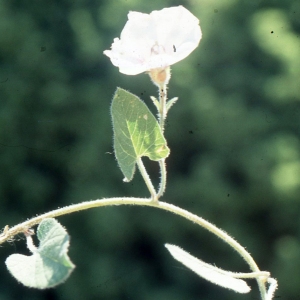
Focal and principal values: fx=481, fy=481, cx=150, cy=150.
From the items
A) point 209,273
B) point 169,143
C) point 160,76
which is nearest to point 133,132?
point 160,76

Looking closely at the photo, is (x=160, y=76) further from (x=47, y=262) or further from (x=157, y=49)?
(x=47, y=262)

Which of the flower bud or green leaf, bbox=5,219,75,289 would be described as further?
the flower bud

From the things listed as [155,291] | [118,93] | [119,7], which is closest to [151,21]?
[118,93]

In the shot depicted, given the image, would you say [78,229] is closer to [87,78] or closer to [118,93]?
[87,78]

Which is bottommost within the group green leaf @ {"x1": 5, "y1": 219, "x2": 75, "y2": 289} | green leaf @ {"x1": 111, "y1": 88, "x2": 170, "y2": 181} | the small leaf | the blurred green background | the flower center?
green leaf @ {"x1": 5, "y1": 219, "x2": 75, "y2": 289}

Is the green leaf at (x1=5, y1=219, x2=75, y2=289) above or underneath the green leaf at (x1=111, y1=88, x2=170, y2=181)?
underneath

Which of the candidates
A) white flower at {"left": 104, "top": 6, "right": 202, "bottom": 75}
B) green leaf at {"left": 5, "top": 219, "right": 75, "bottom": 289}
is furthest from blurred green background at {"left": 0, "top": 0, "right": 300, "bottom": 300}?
green leaf at {"left": 5, "top": 219, "right": 75, "bottom": 289}

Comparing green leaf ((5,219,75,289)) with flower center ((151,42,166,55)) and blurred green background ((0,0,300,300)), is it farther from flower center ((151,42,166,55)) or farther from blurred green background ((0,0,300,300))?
blurred green background ((0,0,300,300))
